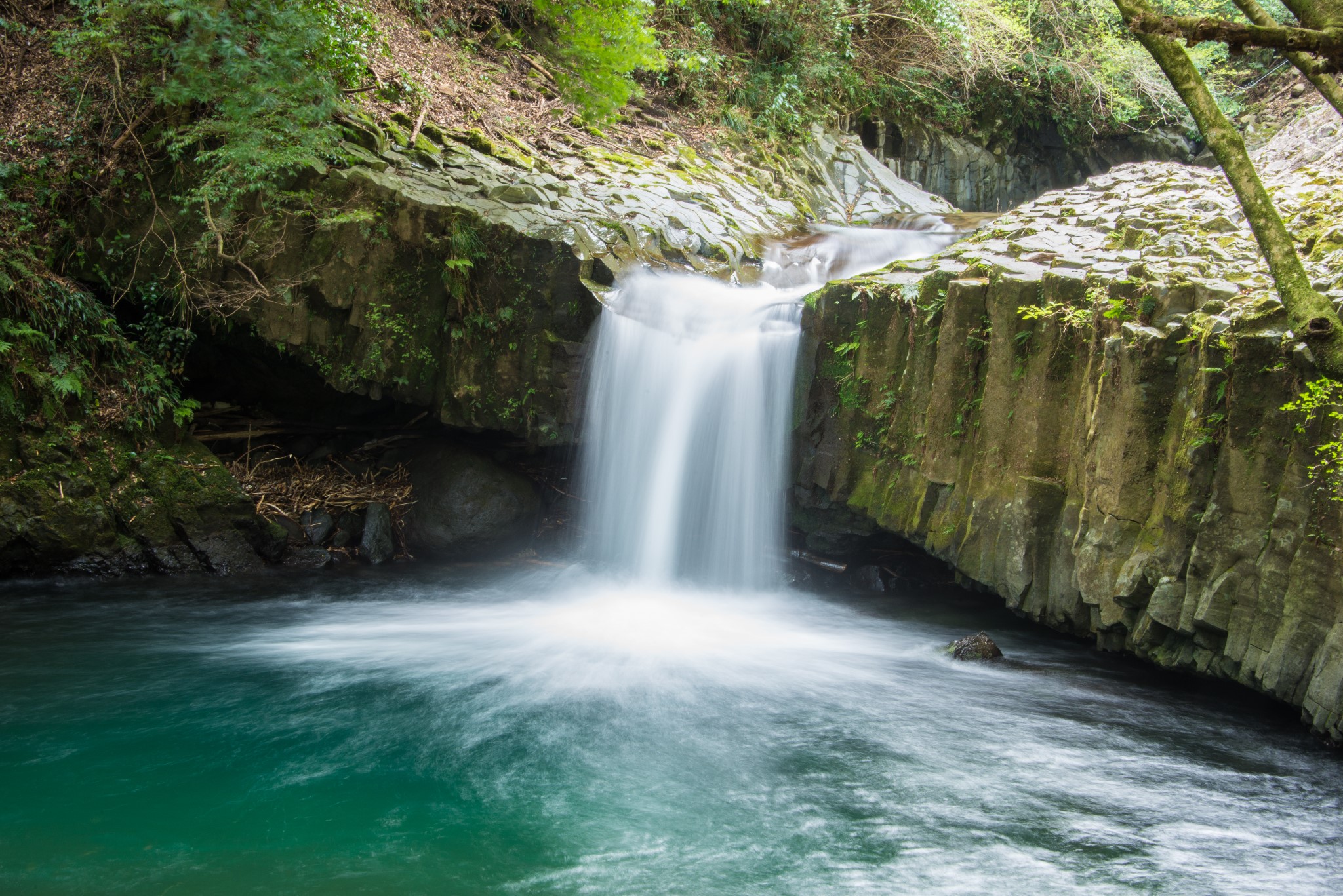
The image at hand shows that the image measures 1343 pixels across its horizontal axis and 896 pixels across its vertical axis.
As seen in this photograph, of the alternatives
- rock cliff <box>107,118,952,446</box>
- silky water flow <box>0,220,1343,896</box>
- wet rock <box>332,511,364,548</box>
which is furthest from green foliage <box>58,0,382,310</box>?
silky water flow <box>0,220,1343,896</box>

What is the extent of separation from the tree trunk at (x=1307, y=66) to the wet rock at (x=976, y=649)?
3.92 m

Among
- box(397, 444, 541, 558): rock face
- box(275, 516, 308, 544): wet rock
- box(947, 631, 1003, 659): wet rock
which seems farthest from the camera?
box(397, 444, 541, 558): rock face

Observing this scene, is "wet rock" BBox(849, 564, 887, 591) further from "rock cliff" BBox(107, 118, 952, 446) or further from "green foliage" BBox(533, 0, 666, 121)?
"green foliage" BBox(533, 0, 666, 121)

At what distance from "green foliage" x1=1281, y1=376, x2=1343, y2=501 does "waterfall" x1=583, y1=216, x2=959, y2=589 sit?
4196 millimetres

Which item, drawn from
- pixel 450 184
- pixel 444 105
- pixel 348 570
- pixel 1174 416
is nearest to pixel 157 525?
pixel 348 570

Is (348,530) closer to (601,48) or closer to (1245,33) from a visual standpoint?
(601,48)

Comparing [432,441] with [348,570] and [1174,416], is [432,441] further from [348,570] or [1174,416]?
[1174,416]

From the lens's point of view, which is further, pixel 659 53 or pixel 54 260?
pixel 659 53

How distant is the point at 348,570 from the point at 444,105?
5.72 m

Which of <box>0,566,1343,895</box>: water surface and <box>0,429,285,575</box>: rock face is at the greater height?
<box>0,429,285,575</box>: rock face

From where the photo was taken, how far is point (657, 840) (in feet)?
11.9

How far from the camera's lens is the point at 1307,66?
11.9 feet

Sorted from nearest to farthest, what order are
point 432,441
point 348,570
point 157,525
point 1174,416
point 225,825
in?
point 225,825 → point 1174,416 → point 157,525 → point 348,570 → point 432,441

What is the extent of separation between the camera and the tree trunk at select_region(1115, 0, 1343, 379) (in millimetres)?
3938
